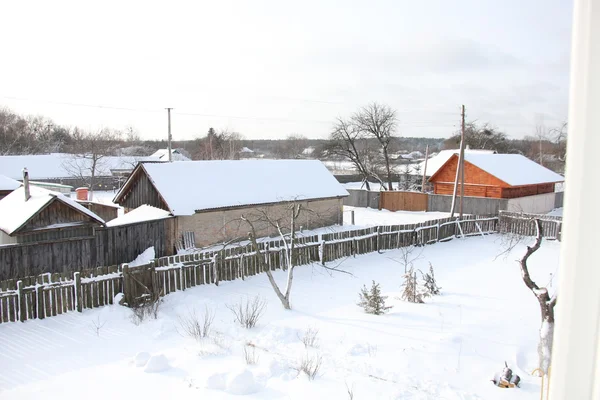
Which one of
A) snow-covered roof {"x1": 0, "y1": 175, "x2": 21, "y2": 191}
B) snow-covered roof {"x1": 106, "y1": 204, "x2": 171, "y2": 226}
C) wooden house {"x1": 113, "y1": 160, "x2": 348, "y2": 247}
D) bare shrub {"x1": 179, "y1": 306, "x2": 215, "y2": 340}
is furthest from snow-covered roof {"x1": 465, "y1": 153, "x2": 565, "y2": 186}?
snow-covered roof {"x1": 0, "y1": 175, "x2": 21, "y2": 191}

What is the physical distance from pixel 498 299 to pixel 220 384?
776 centimetres

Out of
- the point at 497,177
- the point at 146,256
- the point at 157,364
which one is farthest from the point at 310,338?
the point at 497,177

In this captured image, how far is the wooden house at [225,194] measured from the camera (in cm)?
1716

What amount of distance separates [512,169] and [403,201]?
7.53 m

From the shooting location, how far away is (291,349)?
6.94m

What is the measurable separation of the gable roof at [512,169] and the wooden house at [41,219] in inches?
936

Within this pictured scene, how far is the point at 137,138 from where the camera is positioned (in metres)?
71.7

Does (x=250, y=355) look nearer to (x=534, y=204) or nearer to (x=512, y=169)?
(x=512, y=169)

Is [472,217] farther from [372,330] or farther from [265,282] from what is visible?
[372,330]

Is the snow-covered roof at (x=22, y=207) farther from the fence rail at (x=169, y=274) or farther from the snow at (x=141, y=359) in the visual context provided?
the snow at (x=141, y=359)

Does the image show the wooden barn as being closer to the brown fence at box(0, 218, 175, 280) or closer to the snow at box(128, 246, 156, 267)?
the brown fence at box(0, 218, 175, 280)

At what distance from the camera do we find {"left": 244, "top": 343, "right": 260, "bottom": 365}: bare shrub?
6.09 meters

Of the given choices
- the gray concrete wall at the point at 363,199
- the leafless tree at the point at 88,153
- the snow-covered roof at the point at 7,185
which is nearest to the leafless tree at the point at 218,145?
the leafless tree at the point at 88,153

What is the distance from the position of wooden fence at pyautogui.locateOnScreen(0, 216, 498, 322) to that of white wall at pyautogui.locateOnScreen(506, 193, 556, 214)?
554 inches
